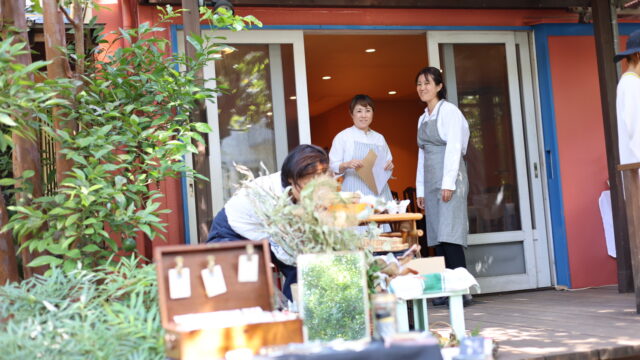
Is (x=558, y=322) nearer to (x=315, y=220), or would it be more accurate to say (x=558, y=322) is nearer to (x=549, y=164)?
(x=549, y=164)

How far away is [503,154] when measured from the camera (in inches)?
247

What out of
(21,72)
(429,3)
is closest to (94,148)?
(21,72)

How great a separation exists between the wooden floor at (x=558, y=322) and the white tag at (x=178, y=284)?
163 centimetres

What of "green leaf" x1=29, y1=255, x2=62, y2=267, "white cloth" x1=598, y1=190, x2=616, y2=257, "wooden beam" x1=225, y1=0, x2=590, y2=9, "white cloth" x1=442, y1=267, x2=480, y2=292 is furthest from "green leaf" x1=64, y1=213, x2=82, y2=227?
"white cloth" x1=598, y1=190, x2=616, y2=257

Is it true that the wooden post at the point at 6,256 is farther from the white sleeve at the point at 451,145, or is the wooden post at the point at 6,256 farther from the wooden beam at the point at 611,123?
the wooden beam at the point at 611,123

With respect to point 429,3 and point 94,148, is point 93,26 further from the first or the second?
point 429,3

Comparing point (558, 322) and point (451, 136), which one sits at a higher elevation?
point (451, 136)

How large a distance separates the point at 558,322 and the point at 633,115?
132cm

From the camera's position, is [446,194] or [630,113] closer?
[630,113]

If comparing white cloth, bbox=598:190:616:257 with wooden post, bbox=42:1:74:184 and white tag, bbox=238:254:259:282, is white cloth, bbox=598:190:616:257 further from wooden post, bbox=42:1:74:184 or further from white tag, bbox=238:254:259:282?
white tag, bbox=238:254:259:282

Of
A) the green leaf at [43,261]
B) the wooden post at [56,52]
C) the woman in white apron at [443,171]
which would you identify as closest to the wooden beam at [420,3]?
the woman in white apron at [443,171]

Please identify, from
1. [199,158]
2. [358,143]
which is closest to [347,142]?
[358,143]

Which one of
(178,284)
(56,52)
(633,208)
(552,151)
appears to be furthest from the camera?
(552,151)

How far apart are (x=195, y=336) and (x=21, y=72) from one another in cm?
134
